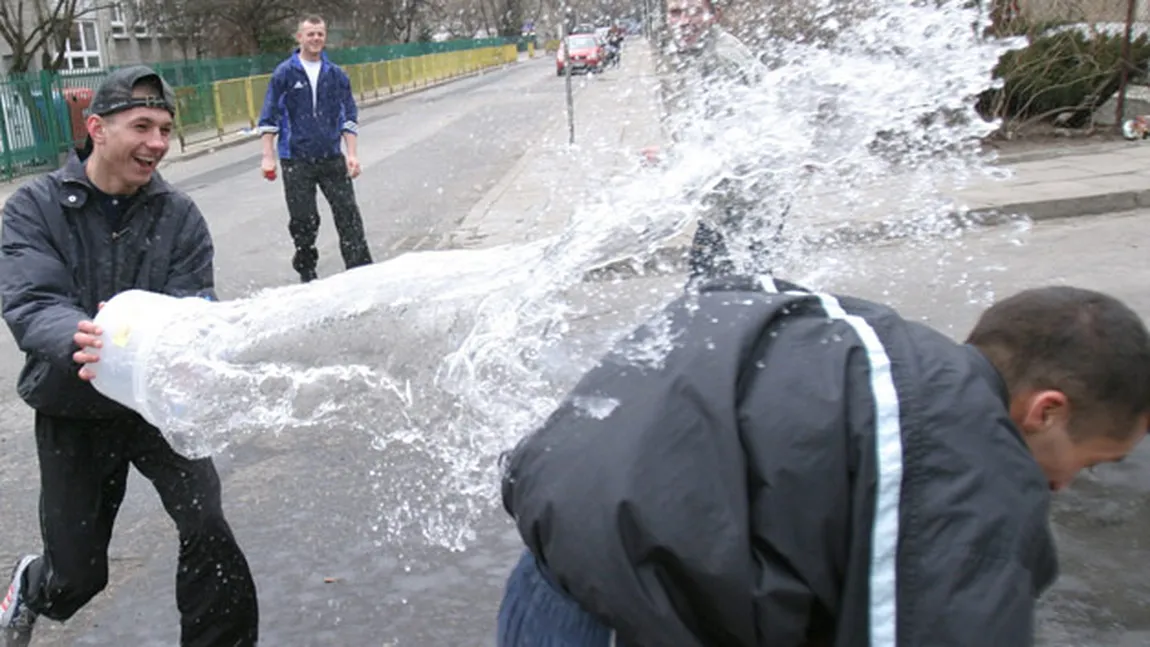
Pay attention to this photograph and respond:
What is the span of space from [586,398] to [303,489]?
A: 3.30m

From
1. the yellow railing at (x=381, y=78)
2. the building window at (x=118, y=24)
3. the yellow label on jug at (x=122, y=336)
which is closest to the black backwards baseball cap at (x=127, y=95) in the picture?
the yellow label on jug at (x=122, y=336)

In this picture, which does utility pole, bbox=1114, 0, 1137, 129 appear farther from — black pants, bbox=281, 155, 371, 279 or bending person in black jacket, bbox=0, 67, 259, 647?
bending person in black jacket, bbox=0, 67, 259, 647

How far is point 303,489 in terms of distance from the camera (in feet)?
14.7

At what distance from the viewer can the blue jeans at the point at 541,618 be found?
1.49 meters

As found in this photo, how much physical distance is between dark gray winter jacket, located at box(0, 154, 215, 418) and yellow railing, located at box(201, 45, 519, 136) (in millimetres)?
16769

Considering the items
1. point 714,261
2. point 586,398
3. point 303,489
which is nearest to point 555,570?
point 586,398

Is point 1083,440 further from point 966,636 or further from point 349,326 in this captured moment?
point 349,326

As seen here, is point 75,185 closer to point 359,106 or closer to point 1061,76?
point 1061,76

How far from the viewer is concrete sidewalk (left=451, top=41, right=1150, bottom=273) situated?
8.26 meters

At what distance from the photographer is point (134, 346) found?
240 cm

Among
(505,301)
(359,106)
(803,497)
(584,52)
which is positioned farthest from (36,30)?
(803,497)

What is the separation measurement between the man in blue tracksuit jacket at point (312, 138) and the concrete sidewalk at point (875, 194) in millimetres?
1774

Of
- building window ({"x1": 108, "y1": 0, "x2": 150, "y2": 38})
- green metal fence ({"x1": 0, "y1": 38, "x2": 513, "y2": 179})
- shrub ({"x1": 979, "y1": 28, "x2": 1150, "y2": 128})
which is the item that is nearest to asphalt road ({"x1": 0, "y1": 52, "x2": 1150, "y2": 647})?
shrub ({"x1": 979, "y1": 28, "x2": 1150, "y2": 128})

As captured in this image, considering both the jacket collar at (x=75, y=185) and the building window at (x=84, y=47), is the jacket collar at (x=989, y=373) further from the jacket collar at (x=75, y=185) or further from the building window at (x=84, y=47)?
the building window at (x=84, y=47)
